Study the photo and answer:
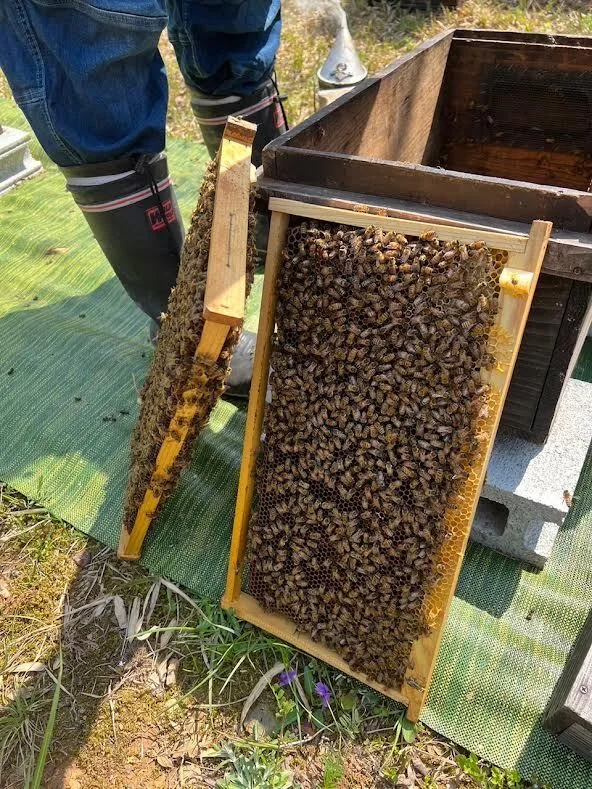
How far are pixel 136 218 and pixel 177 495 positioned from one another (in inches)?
47.2

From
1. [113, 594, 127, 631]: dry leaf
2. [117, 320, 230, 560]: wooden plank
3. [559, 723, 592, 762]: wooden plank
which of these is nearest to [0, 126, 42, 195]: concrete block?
[117, 320, 230, 560]: wooden plank

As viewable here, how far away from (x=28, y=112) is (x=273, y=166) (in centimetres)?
113

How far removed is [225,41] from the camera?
3105 mm

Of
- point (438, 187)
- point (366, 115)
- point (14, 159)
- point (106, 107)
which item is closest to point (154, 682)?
point (438, 187)

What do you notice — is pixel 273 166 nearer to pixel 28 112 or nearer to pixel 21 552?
pixel 28 112

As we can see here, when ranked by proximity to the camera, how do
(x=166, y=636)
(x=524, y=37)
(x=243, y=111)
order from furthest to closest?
1. (x=243, y=111)
2. (x=524, y=37)
3. (x=166, y=636)

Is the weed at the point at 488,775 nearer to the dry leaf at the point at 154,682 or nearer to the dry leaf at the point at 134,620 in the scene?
the dry leaf at the point at 154,682

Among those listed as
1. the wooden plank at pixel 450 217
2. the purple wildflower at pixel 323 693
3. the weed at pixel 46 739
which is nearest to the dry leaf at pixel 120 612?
the weed at pixel 46 739

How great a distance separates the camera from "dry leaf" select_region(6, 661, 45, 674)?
7.03 feet

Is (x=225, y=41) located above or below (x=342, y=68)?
above

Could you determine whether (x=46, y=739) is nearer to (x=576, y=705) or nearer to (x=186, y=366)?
(x=186, y=366)

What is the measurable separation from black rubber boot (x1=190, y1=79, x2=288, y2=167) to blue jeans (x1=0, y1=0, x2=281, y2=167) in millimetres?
854

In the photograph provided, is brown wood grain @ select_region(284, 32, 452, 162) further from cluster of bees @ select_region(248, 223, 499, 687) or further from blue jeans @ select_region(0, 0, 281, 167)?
blue jeans @ select_region(0, 0, 281, 167)

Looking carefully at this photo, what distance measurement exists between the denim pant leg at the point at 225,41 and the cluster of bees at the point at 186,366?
1571mm
